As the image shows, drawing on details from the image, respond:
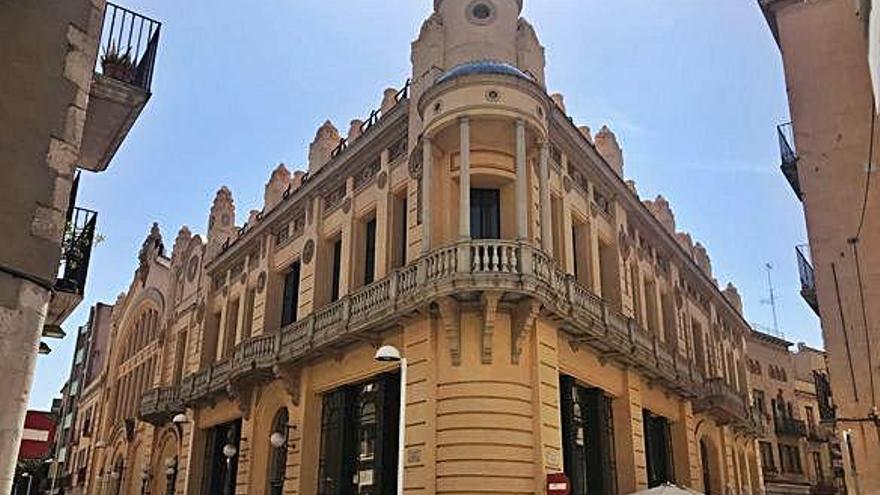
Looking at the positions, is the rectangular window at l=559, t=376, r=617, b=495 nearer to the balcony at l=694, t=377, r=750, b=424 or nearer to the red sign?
the red sign

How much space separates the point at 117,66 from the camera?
8.84 metres

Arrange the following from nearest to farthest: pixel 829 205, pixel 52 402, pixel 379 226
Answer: pixel 829 205
pixel 379 226
pixel 52 402

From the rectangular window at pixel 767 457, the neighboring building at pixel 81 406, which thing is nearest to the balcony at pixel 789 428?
the rectangular window at pixel 767 457

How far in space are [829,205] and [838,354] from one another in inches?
112

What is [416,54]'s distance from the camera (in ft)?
60.5

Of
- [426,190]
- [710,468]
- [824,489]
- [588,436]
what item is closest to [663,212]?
[710,468]

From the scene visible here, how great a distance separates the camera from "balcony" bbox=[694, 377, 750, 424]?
24.9 m

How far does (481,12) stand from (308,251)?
27.6 feet

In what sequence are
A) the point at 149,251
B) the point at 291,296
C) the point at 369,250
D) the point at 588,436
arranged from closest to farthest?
the point at 588,436
the point at 369,250
the point at 291,296
the point at 149,251

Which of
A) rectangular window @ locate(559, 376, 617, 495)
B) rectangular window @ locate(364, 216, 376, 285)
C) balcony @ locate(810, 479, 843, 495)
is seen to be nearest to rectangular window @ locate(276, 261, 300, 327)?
rectangular window @ locate(364, 216, 376, 285)

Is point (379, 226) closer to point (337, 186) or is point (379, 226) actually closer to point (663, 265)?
point (337, 186)

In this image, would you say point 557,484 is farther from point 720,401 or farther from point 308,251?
point 720,401

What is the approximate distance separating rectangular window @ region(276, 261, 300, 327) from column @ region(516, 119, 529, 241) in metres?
9.38

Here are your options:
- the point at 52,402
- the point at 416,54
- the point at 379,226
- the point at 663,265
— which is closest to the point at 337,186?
the point at 379,226
